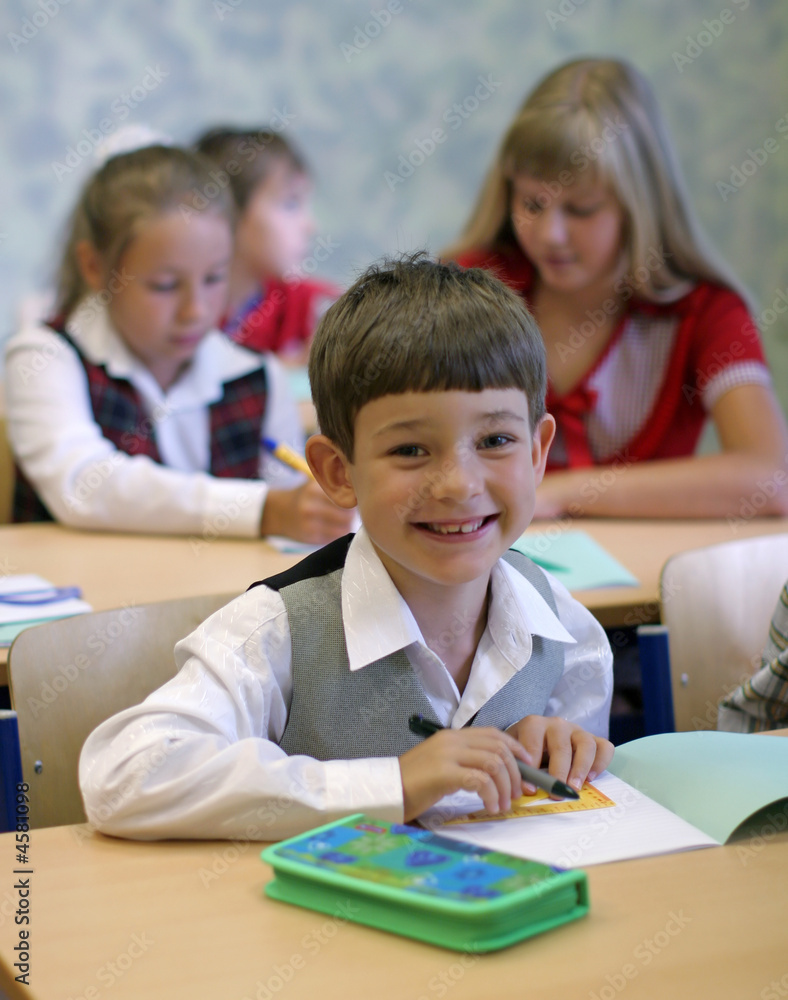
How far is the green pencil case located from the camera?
705 millimetres

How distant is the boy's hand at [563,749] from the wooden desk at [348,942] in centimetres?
14

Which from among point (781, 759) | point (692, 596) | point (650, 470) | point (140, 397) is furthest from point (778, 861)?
point (140, 397)

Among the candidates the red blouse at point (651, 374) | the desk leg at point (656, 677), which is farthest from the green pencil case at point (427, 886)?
the red blouse at point (651, 374)

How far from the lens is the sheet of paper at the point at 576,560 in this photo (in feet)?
5.58

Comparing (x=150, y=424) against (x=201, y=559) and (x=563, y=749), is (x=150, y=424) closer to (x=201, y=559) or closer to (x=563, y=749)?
(x=201, y=559)

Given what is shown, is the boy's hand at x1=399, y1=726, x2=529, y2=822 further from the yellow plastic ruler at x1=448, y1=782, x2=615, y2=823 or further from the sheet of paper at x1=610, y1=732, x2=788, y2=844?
the sheet of paper at x1=610, y1=732, x2=788, y2=844

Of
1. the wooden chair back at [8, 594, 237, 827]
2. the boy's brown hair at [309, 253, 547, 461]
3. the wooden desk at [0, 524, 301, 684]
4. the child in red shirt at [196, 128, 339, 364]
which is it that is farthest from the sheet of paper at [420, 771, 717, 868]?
the child in red shirt at [196, 128, 339, 364]

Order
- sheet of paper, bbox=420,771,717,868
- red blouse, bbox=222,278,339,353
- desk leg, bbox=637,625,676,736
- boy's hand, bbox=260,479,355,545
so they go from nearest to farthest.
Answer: sheet of paper, bbox=420,771,717,868, desk leg, bbox=637,625,676,736, boy's hand, bbox=260,479,355,545, red blouse, bbox=222,278,339,353

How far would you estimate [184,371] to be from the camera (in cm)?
247

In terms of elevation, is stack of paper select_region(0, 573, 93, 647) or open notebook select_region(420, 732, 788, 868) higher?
stack of paper select_region(0, 573, 93, 647)

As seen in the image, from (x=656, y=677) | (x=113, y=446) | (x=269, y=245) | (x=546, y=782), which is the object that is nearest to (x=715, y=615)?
(x=656, y=677)

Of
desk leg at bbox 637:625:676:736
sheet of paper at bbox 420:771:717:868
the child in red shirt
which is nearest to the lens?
sheet of paper at bbox 420:771:717:868

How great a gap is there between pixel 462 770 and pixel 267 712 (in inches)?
8.6

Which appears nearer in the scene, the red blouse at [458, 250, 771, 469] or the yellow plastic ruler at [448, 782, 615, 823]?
the yellow plastic ruler at [448, 782, 615, 823]
